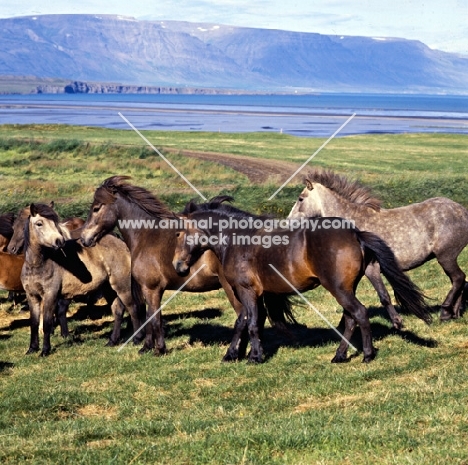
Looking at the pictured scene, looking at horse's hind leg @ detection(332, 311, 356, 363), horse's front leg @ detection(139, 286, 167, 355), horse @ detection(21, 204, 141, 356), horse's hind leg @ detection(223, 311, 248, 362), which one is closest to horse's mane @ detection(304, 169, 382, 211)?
horse's hind leg @ detection(332, 311, 356, 363)

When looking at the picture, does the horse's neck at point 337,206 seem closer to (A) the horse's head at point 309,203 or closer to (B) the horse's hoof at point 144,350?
(A) the horse's head at point 309,203

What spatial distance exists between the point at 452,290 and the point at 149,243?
5038 millimetres

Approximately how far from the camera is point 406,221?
1298 centimetres

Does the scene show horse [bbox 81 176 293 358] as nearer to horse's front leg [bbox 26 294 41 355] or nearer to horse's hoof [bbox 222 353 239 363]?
horse's hoof [bbox 222 353 239 363]

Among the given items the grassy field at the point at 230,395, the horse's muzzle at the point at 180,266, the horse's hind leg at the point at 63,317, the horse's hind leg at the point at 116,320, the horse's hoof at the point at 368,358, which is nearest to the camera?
the grassy field at the point at 230,395

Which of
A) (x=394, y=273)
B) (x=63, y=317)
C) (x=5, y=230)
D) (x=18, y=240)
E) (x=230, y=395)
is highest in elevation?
(x=394, y=273)

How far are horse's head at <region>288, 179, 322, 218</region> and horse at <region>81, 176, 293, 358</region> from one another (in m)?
2.02

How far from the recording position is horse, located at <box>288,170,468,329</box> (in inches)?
510

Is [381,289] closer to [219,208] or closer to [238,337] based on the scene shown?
[238,337]

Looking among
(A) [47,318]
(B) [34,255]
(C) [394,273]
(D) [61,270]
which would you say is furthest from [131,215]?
(C) [394,273]

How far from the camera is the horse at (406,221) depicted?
12945 mm

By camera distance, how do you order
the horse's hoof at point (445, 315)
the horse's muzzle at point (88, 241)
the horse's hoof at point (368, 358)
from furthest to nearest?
1. the horse's hoof at point (445, 315)
2. the horse's muzzle at point (88, 241)
3. the horse's hoof at point (368, 358)

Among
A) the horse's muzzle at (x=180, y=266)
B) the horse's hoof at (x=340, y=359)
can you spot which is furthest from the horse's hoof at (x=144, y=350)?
the horse's hoof at (x=340, y=359)

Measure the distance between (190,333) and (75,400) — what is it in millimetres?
4541
